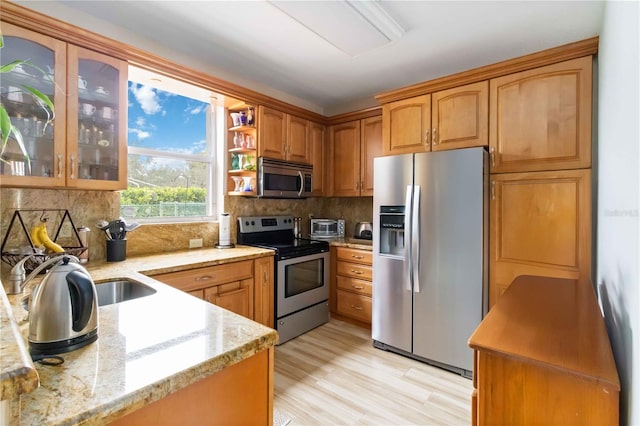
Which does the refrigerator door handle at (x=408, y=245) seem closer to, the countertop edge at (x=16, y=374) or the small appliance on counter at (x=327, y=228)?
the small appliance on counter at (x=327, y=228)

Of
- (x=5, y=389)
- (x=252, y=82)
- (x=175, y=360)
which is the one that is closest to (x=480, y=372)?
(x=175, y=360)

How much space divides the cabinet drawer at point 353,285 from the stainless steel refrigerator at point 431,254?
0.34m

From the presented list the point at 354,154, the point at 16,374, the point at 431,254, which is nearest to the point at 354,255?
the point at 431,254

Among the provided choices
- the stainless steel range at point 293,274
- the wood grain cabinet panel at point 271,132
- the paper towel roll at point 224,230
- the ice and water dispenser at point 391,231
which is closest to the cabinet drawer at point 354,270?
the stainless steel range at point 293,274

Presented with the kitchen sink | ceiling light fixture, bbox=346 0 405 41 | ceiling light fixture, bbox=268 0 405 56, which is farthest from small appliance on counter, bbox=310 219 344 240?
the kitchen sink

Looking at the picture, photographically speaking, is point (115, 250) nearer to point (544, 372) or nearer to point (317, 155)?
point (317, 155)

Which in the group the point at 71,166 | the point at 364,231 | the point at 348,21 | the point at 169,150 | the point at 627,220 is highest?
the point at 348,21

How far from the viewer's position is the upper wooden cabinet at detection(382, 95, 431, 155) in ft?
8.63

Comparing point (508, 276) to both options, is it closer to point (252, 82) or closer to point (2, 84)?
point (252, 82)

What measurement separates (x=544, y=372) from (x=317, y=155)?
3.06 m

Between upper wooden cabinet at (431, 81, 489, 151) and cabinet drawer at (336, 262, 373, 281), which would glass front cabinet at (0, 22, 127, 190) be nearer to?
cabinet drawer at (336, 262, 373, 281)

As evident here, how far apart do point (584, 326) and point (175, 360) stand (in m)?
1.30

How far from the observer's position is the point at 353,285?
320 centimetres

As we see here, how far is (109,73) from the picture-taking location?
2.03m
